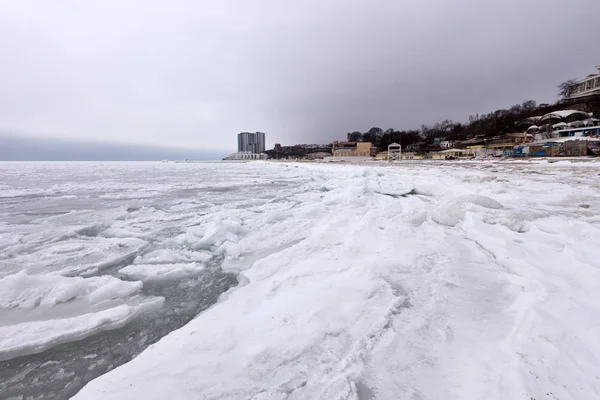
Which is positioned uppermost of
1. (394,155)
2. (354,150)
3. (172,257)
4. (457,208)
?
(354,150)

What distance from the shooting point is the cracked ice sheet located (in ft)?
4.41

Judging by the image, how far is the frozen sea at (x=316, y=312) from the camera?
1381 millimetres

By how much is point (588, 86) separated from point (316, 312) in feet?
269

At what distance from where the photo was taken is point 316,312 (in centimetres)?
197

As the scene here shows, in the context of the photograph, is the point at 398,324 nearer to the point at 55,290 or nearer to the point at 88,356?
the point at 88,356

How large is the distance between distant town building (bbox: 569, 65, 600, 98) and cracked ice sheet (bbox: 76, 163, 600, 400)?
74590 mm

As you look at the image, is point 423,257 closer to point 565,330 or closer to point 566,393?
point 565,330

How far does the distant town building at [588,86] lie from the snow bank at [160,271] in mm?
76843

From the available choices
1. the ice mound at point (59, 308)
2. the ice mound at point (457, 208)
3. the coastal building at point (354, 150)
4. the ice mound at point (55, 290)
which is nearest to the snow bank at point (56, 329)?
the ice mound at point (59, 308)

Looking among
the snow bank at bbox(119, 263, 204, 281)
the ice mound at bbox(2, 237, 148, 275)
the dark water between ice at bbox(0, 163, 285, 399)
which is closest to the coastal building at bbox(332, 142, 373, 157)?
the dark water between ice at bbox(0, 163, 285, 399)

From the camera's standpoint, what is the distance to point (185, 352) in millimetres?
1615

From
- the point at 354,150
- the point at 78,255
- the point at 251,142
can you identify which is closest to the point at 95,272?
the point at 78,255

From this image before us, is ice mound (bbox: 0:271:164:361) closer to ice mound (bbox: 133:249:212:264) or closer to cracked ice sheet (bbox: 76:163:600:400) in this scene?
ice mound (bbox: 133:249:212:264)

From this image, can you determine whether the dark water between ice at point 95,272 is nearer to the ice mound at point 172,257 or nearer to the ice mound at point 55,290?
the ice mound at point 172,257
